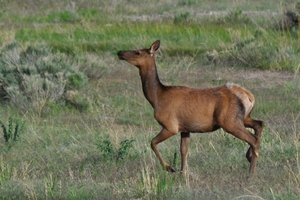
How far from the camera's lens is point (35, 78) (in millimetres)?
15523

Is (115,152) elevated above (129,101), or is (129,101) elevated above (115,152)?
(115,152)

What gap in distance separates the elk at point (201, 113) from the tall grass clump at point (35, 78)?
5134mm

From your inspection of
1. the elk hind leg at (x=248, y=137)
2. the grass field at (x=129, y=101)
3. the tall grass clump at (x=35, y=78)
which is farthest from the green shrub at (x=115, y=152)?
the tall grass clump at (x=35, y=78)

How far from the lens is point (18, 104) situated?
1512 centimetres

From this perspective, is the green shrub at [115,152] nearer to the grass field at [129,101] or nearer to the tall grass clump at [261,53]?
the grass field at [129,101]

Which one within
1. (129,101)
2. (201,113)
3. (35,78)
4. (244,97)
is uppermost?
(244,97)

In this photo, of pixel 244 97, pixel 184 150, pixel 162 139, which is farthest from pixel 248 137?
pixel 162 139

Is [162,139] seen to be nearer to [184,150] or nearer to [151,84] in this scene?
[184,150]

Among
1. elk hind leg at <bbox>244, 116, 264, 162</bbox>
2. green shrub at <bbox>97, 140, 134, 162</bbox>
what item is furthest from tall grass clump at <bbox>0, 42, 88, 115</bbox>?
elk hind leg at <bbox>244, 116, 264, 162</bbox>

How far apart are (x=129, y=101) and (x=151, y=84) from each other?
17.9ft

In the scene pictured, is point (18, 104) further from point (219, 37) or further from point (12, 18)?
point (12, 18)

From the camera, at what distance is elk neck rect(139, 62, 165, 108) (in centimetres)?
1020

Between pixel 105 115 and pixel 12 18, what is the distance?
13741mm

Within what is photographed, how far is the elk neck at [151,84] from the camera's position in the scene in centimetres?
1020
